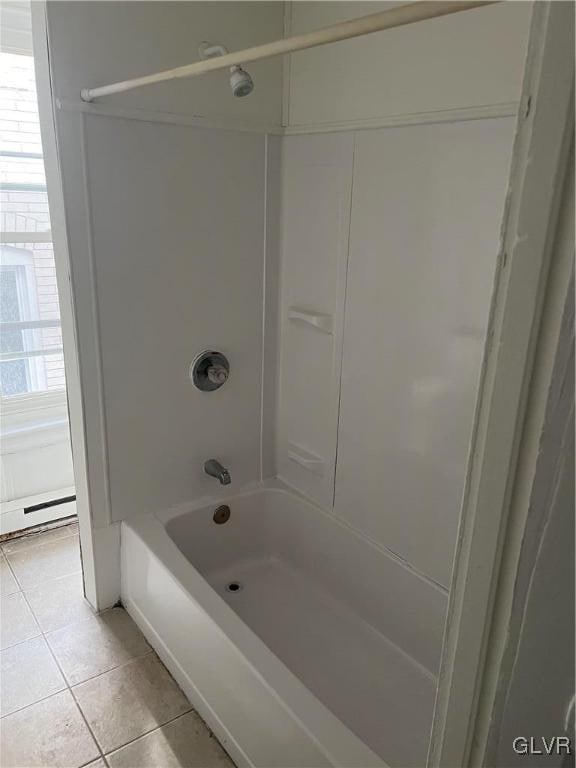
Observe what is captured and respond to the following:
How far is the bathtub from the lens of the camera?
1471 mm

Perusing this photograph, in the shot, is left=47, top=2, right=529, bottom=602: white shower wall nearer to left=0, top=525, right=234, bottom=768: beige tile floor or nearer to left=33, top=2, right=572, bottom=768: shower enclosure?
left=33, top=2, right=572, bottom=768: shower enclosure

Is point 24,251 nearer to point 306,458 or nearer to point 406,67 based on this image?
point 306,458

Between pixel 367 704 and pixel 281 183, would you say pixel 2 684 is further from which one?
pixel 281 183

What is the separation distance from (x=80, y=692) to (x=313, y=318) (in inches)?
56.2

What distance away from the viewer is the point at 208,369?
2.14 meters

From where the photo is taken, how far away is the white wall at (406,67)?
1404 millimetres

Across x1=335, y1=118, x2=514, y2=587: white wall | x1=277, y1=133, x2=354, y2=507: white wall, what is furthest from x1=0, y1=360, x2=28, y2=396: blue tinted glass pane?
x1=335, y1=118, x2=514, y2=587: white wall

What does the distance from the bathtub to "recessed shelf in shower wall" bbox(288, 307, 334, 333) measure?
2.29 feet

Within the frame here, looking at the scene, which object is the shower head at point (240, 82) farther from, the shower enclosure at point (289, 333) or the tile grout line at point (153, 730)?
the tile grout line at point (153, 730)

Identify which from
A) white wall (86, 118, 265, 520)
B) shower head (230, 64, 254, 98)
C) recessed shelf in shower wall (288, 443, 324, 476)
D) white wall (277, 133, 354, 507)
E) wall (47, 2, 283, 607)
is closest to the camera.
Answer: shower head (230, 64, 254, 98)

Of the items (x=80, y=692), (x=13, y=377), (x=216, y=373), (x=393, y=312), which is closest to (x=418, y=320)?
(x=393, y=312)

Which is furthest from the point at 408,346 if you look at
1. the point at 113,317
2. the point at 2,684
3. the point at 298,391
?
the point at 2,684

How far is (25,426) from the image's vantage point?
100.0 inches

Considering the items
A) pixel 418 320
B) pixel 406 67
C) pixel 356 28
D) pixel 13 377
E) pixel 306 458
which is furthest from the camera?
pixel 13 377
